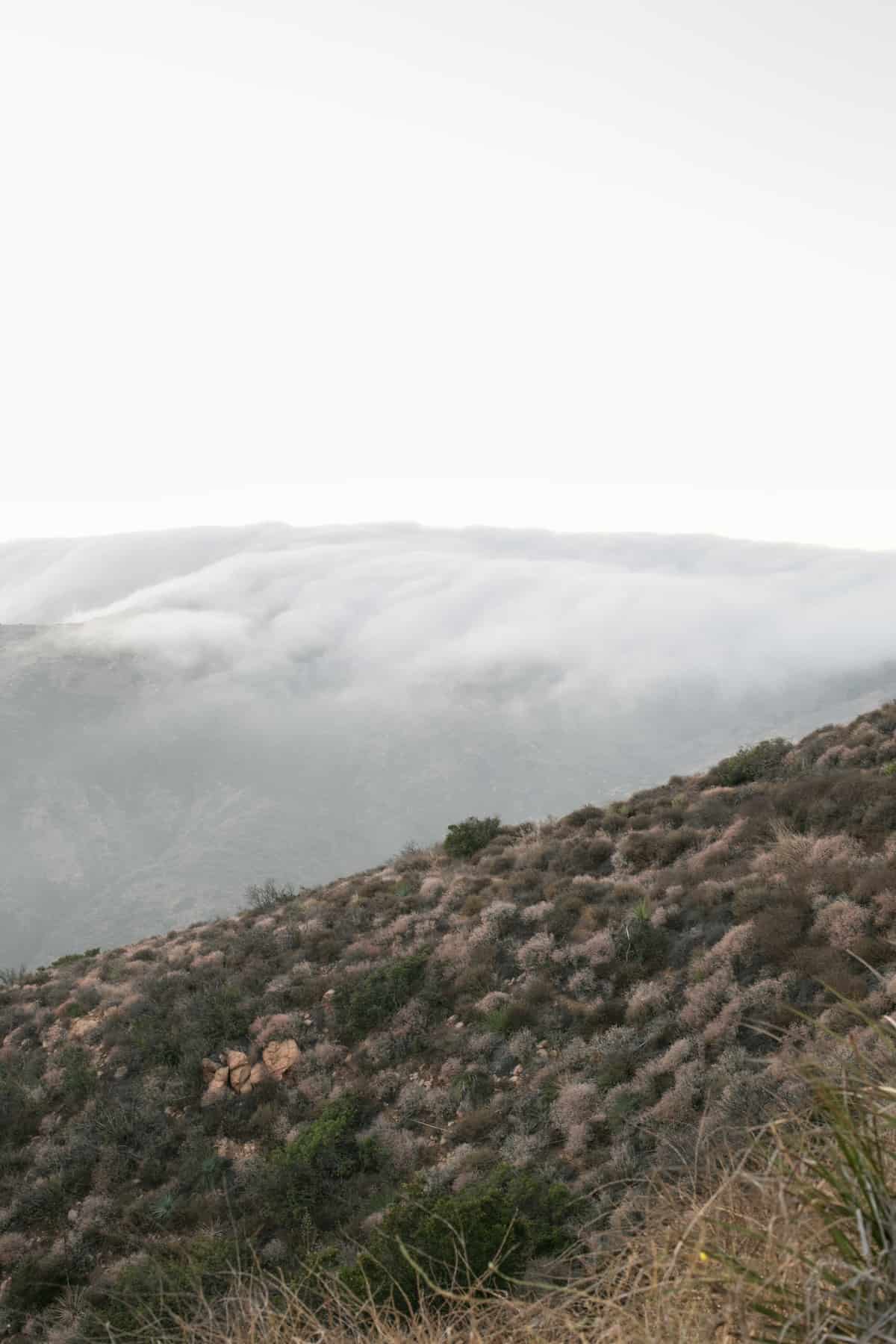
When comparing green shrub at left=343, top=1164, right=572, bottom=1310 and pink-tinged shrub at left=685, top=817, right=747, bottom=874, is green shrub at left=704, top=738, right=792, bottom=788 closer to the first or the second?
pink-tinged shrub at left=685, top=817, right=747, bottom=874

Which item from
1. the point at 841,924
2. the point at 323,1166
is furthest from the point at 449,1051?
the point at 841,924

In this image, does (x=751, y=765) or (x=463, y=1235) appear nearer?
(x=463, y=1235)

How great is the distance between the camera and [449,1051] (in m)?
13.4

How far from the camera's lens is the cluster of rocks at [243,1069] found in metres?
14.6

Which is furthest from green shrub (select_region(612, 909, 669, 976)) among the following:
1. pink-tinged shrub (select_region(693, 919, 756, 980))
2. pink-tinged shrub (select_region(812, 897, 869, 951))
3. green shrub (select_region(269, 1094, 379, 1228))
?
green shrub (select_region(269, 1094, 379, 1228))

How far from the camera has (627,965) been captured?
44.2 ft

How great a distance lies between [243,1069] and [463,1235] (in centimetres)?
1008

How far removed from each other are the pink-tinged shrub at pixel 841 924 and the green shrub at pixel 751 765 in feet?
Result: 32.1

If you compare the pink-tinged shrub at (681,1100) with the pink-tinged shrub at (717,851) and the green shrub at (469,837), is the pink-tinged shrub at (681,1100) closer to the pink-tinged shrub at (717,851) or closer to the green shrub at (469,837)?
the pink-tinged shrub at (717,851)

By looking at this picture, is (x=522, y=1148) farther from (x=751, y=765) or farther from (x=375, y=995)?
(x=751, y=765)

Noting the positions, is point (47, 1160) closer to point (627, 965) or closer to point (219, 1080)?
point (219, 1080)

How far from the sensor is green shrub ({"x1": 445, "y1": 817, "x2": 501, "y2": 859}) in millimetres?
23969

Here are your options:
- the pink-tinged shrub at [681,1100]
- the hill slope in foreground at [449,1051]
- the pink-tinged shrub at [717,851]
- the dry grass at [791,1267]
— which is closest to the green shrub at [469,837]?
the hill slope in foreground at [449,1051]

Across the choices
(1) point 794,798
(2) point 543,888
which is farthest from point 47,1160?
(1) point 794,798
